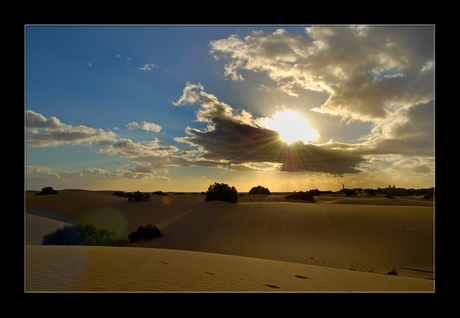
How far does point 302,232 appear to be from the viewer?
59.6 ft

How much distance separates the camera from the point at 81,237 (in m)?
14.5

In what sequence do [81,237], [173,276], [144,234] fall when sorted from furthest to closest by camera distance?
[144,234] → [81,237] → [173,276]

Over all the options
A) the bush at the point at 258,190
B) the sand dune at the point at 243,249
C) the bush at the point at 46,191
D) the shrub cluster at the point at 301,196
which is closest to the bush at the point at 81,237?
the sand dune at the point at 243,249

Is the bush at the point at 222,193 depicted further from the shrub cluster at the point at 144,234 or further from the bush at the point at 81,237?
the bush at the point at 81,237

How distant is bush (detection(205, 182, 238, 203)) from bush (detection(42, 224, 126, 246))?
37.8 ft

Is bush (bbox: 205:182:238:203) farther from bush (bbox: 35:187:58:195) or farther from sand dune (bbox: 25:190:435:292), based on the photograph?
bush (bbox: 35:187:58:195)

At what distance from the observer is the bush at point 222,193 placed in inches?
1027

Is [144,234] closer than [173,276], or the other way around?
[173,276]

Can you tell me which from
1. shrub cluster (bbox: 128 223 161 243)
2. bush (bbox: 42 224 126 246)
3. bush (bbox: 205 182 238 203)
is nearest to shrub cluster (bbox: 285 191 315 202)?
bush (bbox: 205 182 238 203)

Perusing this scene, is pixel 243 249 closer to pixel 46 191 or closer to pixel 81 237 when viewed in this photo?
pixel 81 237

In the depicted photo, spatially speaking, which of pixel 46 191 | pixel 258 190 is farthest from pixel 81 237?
pixel 258 190

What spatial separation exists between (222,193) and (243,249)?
10.2 meters

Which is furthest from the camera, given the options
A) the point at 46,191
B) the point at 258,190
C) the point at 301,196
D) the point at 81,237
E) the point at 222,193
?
the point at 258,190
